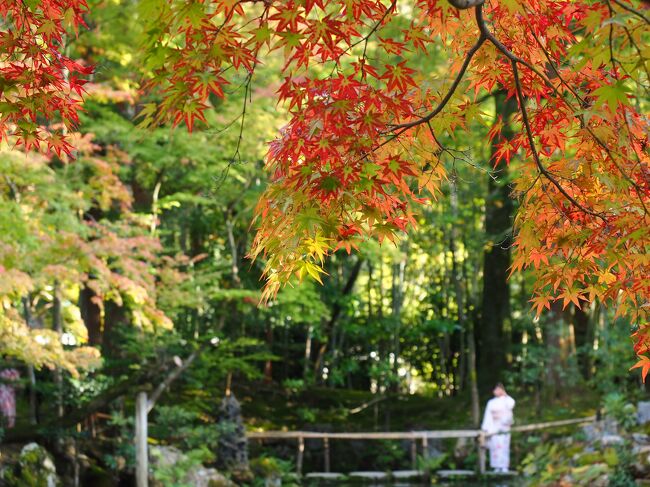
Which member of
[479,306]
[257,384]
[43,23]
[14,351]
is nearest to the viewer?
[43,23]

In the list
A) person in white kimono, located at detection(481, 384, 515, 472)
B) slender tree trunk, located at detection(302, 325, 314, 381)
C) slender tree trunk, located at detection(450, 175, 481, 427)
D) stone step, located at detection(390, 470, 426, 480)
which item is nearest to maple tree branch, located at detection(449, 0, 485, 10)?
slender tree trunk, located at detection(450, 175, 481, 427)

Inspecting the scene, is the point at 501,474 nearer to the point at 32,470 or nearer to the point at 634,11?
the point at 32,470

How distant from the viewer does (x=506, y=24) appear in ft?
10.6

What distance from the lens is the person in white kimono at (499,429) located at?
12906 mm

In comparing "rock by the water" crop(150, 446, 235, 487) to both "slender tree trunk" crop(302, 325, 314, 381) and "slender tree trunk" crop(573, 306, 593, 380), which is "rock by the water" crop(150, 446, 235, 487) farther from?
"slender tree trunk" crop(573, 306, 593, 380)

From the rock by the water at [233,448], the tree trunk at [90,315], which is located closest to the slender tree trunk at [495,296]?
the rock by the water at [233,448]

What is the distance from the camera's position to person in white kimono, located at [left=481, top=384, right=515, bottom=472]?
12906 millimetres

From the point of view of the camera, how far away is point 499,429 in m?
13.1

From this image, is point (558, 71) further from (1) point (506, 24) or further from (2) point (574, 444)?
(2) point (574, 444)

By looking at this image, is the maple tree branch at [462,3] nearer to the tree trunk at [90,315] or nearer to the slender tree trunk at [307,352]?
the tree trunk at [90,315]

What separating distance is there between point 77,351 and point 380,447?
7.63m

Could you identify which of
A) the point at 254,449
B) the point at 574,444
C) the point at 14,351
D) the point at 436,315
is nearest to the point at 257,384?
the point at 254,449

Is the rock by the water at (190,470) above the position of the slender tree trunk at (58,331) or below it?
below

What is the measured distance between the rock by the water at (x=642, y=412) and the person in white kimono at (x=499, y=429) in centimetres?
193
